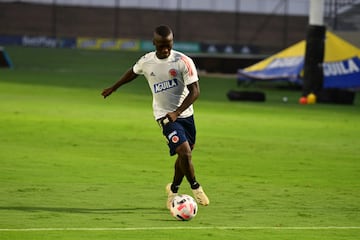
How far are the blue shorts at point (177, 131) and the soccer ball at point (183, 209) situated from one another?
77 centimetres

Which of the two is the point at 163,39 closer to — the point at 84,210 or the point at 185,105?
the point at 185,105

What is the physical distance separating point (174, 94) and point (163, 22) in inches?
2127

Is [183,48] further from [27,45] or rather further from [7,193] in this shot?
[7,193]

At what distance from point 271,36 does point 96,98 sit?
3517 cm

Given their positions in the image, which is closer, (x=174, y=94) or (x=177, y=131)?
(x=177, y=131)

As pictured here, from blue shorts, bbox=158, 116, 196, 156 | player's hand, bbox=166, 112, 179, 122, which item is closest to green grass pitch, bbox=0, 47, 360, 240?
blue shorts, bbox=158, 116, 196, 156

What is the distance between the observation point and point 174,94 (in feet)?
44.7

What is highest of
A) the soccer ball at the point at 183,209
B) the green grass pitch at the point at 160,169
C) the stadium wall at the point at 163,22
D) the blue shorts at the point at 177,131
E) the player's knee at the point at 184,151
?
the blue shorts at the point at 177,131

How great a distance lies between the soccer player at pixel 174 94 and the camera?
13.3 meters

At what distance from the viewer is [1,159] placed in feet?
60.5

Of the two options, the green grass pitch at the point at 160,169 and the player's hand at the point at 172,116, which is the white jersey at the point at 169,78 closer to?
the player's hand at the point at 172,116

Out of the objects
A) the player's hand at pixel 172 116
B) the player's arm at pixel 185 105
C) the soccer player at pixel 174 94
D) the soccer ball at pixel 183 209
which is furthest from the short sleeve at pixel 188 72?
the soccer ball at pixel 183 209

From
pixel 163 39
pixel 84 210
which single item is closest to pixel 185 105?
pixel 163 39

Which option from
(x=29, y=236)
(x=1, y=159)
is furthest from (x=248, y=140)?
(x=29, y=236)
